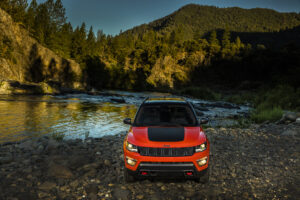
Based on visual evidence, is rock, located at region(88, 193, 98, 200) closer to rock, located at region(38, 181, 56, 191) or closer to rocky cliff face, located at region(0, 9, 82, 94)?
rock, located at region(38, 181, 56, 191)

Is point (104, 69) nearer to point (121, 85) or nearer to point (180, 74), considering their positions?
point (121, 85)

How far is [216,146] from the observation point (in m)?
8.22

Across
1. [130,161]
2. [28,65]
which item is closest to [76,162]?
[130,161]

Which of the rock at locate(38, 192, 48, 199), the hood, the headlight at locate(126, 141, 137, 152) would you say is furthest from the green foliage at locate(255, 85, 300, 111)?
the rock at locate(38, 192, 48, 199)

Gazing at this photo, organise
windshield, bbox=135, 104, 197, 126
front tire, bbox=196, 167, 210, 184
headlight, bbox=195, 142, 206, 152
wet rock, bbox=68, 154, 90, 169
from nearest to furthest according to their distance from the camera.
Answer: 1. headlight, bbox=195, 142, 206, 152
2. front tire, bbox=196, 167, 210, 184
3. windshield, bbox=135, 104, 197, 126
4. wet rock, bbox=68, 154, 90, 169

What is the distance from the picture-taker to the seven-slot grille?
170 inches

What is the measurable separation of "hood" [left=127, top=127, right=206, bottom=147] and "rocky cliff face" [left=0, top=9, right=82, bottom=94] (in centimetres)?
3292

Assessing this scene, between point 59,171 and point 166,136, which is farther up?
point 166,136

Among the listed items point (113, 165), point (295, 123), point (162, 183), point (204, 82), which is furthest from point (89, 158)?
point (204, 82)

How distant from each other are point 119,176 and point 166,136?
1630mm

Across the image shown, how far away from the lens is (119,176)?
5340 mm

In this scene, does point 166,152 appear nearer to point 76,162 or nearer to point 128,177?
point 128,177

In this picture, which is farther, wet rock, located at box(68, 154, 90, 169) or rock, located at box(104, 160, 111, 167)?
rock, located at box(104, 160, 111, 167)

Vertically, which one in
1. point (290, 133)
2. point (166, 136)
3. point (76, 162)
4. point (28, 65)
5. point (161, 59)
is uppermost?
point (161, 59)
